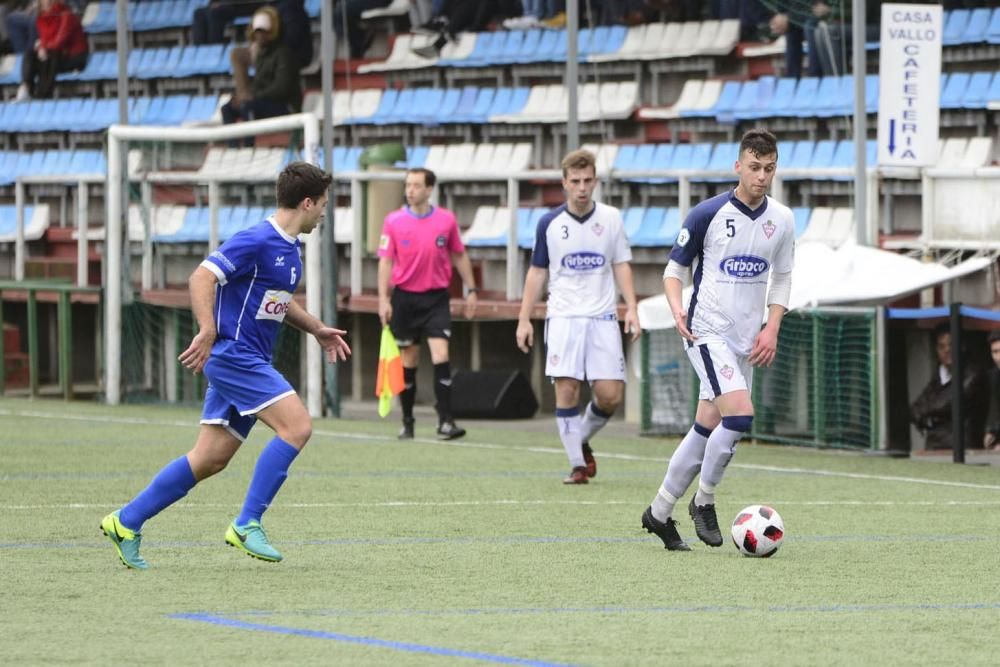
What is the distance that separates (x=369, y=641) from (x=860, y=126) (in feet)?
31.1

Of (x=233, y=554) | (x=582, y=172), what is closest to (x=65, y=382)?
(x=582, y=172)

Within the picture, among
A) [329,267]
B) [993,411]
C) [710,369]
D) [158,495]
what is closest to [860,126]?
[993,411]

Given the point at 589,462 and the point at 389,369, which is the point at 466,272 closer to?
the point at 389,369

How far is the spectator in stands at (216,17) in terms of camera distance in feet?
85.7

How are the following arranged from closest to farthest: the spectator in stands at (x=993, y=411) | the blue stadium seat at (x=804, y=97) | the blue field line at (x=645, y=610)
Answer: the blue field line at (x=645, y=610)
the spectator in stands at (x=993, y=411)
the blue stadium seat at (x=804, y=97)

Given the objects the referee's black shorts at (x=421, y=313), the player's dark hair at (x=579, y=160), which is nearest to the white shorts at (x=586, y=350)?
the player's dark hair at (x=579, y=160)

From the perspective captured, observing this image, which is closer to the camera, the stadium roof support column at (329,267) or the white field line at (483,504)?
the white field line at (483,504)

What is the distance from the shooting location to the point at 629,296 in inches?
477

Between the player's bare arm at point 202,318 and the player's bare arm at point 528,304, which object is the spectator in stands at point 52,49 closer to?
the player's bare arm at point 528,304

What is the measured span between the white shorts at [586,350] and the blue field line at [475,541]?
291cm

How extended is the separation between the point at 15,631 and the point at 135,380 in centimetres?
1314

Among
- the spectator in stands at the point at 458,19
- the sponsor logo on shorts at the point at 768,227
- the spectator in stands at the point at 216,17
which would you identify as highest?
the spectator in stands at the point at 216,17

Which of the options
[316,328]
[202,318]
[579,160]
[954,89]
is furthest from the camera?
[954,89]

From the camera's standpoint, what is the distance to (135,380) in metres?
19.6
